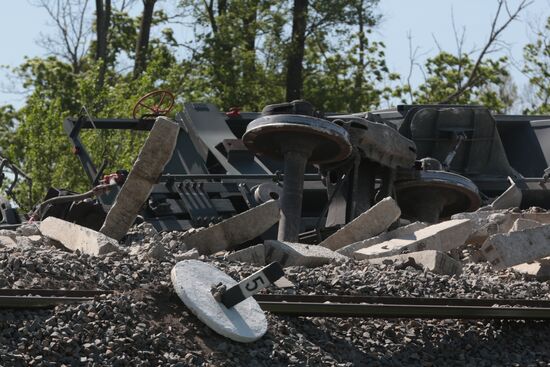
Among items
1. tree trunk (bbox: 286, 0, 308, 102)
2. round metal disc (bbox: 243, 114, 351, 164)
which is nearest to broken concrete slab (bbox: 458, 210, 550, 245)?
round metal disc (bbox: 243, 114, 351, 164)

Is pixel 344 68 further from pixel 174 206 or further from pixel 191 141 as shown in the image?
pixel 174 206

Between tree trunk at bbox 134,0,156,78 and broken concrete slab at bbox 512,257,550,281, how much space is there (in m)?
26.6

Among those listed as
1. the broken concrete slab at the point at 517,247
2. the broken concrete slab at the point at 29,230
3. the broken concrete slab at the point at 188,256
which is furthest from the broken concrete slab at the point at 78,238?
the broken concrete slab at the point at 517,247

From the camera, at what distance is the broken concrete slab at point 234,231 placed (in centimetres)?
1302

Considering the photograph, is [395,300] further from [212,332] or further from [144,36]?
[144,36]

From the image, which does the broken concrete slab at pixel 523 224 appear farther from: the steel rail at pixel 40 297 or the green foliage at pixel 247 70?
the green foliage at pixel 247 70

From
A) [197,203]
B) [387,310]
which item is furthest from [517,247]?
[197,203]

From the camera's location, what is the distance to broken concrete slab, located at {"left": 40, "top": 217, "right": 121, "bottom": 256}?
1137 centimetres

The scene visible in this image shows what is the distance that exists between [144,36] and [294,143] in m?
25.0

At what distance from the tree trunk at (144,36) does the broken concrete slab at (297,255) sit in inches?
1058

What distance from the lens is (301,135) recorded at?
14516 mm

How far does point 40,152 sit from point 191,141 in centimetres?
1126

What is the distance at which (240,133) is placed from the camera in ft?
69.5

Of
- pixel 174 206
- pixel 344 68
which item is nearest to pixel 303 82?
pixel 344 68
